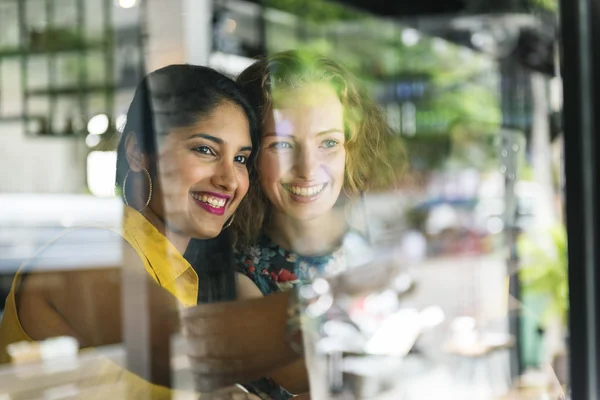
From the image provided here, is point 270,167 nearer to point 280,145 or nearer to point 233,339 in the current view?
point 280,145

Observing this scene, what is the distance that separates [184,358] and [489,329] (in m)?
2.09

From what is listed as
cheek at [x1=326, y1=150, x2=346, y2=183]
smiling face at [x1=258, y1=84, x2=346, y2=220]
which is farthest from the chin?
cheek at [x1=326, y1=150, x2=346, y2=183]

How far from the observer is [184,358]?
47.4 inches

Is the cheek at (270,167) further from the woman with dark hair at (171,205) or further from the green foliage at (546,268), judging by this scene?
the green foliage at (546,268)

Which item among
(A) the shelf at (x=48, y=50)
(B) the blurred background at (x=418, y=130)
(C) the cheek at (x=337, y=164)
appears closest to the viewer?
(C) the cheek at (x=337, y=164)

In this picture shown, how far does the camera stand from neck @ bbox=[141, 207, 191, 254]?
1.17 m

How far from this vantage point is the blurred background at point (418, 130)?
138 cm

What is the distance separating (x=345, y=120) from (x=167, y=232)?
0.37 meters

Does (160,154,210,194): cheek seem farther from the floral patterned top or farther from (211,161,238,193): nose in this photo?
the floral patterned top

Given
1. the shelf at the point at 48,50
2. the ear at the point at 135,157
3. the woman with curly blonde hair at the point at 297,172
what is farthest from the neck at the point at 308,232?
the shelf at the point at 48,50

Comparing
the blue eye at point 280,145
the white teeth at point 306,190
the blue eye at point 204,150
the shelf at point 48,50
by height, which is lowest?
the white teeth at point 306,190

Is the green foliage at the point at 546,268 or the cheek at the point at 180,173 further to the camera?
the green foliage at the point at 546,268

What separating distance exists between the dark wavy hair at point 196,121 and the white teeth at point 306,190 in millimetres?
93

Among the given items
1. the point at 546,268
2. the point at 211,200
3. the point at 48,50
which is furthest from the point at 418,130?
the point at 211,200
